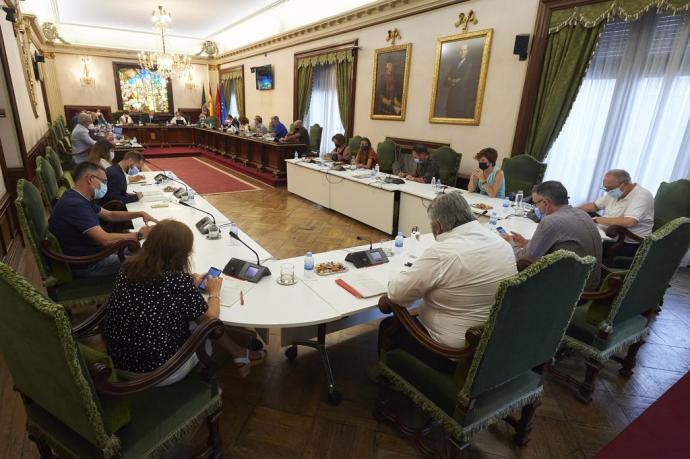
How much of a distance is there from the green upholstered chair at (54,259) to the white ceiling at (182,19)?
5846 millimetres

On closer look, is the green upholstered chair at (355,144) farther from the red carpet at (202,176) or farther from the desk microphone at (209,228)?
the desk microphone at (209,228)

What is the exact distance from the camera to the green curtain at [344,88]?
682 centimetres

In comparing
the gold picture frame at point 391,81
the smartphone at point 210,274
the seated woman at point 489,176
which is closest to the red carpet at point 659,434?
the smartphone at point 210,274

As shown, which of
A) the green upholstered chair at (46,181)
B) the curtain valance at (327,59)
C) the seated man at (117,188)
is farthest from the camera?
the curtain valance at (327,59)

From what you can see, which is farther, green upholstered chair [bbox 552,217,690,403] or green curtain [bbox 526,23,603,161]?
green curtain [bbox 526,23,603,161]

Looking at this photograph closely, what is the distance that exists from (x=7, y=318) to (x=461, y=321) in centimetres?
151

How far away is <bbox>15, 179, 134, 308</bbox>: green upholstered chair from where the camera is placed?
6.51 ft

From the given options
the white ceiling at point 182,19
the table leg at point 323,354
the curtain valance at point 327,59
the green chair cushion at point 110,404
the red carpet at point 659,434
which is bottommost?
the table leg at point 323,354

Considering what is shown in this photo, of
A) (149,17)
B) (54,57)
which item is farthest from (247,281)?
(54,57)

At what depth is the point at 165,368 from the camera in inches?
49.9

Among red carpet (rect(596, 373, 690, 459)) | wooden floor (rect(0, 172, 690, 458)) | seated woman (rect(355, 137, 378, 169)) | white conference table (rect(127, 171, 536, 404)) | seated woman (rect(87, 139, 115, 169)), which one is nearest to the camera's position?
red carpet (rect(596, 373, 690, 459))

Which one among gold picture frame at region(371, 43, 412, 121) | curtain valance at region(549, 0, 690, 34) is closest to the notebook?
curtain valance at region(549, 0, 690, 34)

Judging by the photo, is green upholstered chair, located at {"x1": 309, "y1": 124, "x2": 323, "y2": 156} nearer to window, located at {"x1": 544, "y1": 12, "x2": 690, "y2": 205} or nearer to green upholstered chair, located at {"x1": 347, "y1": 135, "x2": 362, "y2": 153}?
green upholstered chair, located at {"x1": 347, "y1": 135, "x2": 362, "y2": 153}

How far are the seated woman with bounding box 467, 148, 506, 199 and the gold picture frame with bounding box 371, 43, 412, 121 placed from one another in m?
2.28
